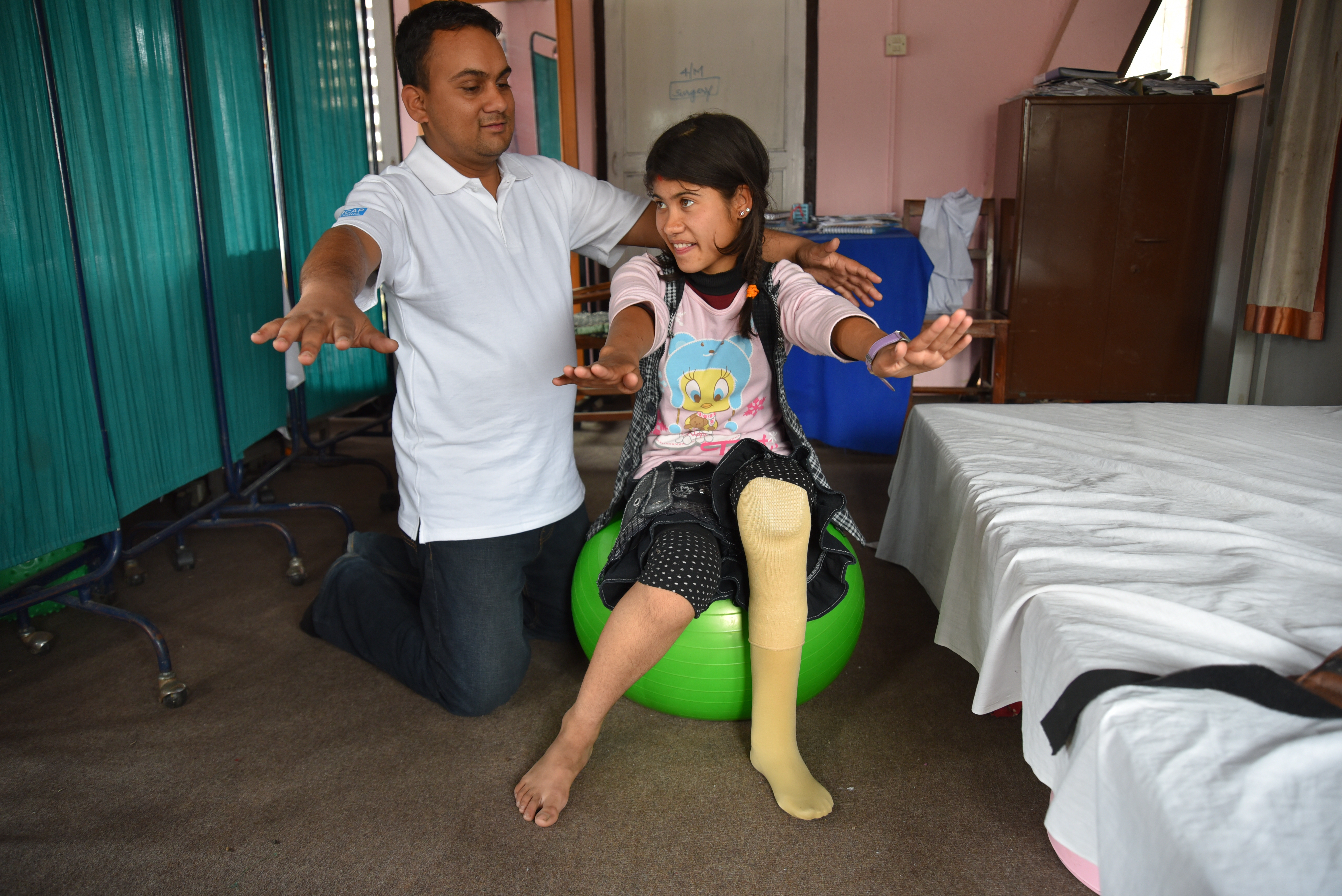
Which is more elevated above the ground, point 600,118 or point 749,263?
point 600,118

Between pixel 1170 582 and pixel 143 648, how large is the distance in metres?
2.07

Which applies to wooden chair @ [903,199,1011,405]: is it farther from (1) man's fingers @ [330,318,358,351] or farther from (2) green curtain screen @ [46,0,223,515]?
(1) man's fingers @ [330,318,358,351]

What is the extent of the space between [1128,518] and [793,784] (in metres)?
0.66

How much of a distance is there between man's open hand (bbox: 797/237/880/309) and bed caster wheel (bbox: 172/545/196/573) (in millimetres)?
1899

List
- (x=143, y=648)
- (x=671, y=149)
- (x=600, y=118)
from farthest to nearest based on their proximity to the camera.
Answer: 1. (x=600, y=118)
2. (x=143, y=648)
3. (x=671, y=149)

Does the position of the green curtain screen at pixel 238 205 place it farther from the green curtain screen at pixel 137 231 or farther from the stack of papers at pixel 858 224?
the stack of papers at pixel 858 224

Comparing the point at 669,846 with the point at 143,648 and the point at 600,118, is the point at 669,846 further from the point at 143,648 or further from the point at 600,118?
the point at 600,118

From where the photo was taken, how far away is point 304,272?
3.64 feet

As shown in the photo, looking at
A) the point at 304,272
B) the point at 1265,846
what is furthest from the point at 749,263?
the point at 1265,846

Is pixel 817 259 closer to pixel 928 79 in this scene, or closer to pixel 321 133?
pixel 321 133

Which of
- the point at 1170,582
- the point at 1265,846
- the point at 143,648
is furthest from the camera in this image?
the point at 143,648

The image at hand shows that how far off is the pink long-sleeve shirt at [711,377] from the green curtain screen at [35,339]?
46.1 inches

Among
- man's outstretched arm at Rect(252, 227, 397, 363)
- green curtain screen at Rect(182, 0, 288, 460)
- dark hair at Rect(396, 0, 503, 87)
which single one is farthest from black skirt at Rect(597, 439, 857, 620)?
green curtain screen at Rect(182, 0, 288, 460)

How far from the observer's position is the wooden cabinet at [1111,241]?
139 inches
